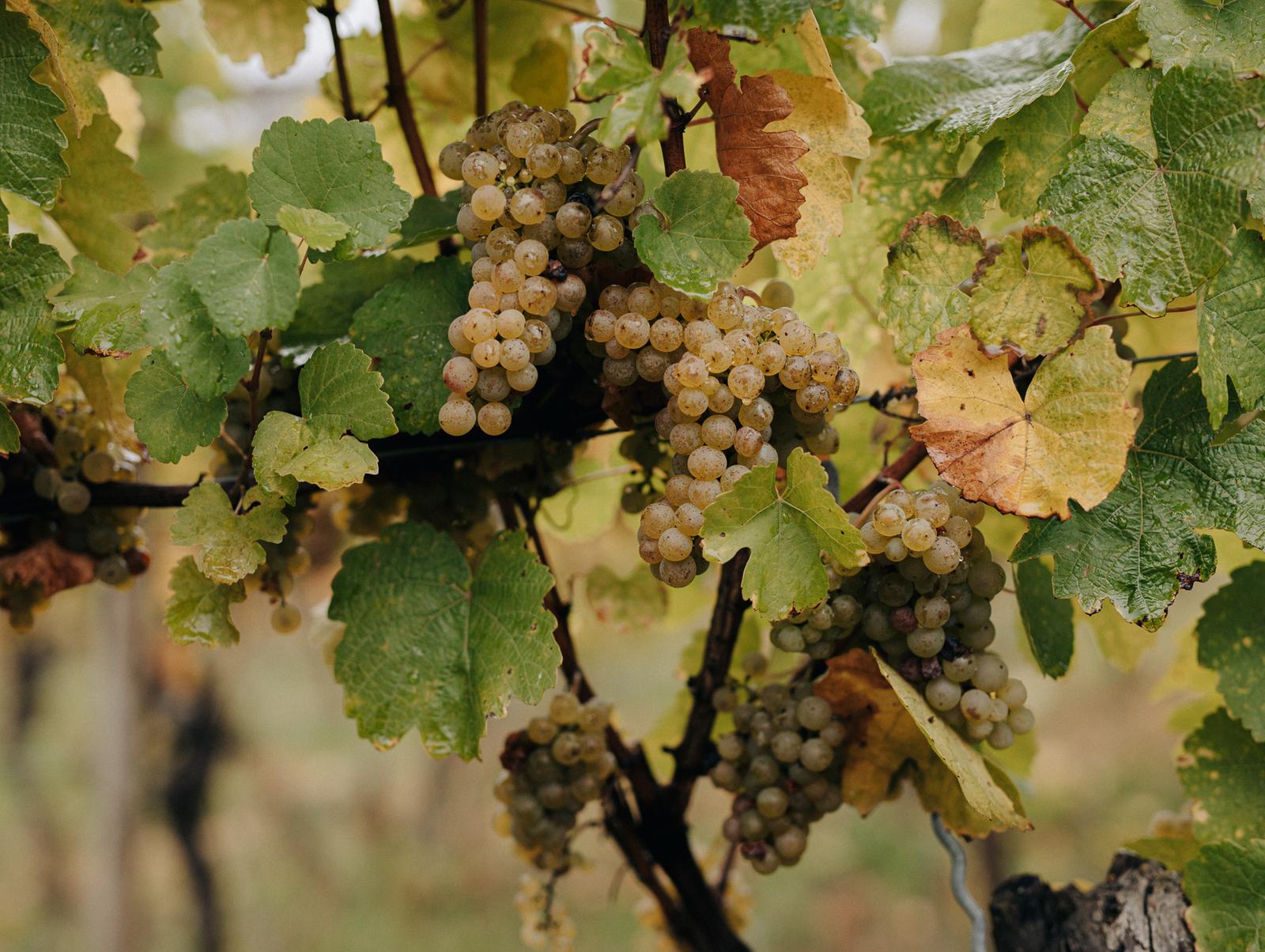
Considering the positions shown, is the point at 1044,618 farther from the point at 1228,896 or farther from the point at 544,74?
the point at 544,74

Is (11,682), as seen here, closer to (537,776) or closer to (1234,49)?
(537,776)

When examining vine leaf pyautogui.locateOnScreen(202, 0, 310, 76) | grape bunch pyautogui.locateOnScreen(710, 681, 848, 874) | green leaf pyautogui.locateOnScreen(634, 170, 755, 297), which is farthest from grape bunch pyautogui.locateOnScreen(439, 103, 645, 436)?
vine leaf pyautogui.locateOnScreen(202, 0, 310, 76)

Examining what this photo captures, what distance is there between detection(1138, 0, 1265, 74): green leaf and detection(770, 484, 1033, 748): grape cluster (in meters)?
0.30

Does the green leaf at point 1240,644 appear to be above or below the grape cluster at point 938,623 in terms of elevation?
below

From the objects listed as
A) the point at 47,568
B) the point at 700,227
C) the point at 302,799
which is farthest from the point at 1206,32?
the point at 302,799

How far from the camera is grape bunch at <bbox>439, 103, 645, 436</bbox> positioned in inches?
21.4

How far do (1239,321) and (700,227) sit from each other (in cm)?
33

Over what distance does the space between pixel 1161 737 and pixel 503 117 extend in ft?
18.5

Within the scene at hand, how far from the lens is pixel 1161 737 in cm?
508

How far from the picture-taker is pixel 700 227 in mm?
551

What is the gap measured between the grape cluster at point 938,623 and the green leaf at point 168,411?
398 mm

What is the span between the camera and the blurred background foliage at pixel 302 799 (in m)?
3.04

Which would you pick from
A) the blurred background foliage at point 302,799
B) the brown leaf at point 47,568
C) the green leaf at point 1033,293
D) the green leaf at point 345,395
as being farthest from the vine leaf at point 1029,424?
the blurred background foliage at point 302,799

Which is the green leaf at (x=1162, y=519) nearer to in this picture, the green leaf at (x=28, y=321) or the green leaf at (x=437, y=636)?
the green leaf at (x=437, y=636)
